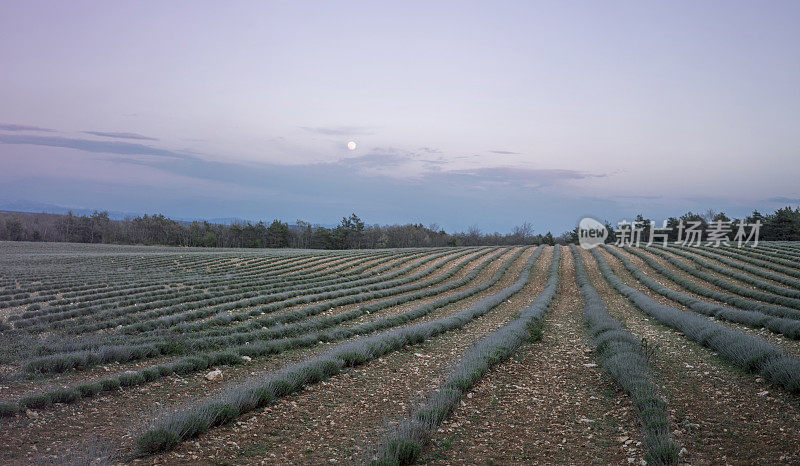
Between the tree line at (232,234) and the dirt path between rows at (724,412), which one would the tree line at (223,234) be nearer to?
the tree line at (232,234)

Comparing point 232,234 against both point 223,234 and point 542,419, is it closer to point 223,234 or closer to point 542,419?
point 223,234

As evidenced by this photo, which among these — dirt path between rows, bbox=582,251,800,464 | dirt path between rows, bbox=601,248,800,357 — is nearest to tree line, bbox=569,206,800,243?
dirt path between rows, bbox=601,248,800,357

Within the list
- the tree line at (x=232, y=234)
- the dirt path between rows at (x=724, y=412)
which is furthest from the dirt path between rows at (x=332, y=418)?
the tree line at (x=232, y=234)

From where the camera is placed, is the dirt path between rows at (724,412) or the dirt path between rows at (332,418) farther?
the dirt path between rows at (332,418)

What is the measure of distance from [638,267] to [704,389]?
96.6 ft

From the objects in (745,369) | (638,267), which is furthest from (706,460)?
(638,267)

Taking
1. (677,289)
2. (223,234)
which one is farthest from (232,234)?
(677,289)

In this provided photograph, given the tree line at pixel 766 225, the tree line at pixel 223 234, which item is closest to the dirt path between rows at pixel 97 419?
the tree line at pixel 766 225

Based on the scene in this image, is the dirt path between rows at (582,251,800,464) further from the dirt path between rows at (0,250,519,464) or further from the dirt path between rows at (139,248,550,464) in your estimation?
the dirt path between rows at (0,250,519,464)

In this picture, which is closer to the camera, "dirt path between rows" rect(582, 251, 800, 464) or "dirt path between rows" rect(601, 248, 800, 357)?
"dirt path between rows" rect(582, 251, 800, 464)

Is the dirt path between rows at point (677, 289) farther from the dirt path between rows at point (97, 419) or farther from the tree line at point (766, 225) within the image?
the tree line at point (766, 225)

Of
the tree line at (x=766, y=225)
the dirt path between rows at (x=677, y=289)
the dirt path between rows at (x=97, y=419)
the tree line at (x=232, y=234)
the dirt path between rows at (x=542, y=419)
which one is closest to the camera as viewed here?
the dirt path between rows at (x=97, y=419)

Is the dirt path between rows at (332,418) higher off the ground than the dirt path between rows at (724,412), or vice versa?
the dirt path between rows at (724,412)

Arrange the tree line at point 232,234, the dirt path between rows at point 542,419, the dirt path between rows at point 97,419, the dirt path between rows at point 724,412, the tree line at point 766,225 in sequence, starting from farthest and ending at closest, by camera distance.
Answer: the tree line at point 232,234, the tree line at point 766,225, the dirt path between rows at point 542,419, the dirt path between rows at point 97,419, the dirt path between rows at point 724,412
